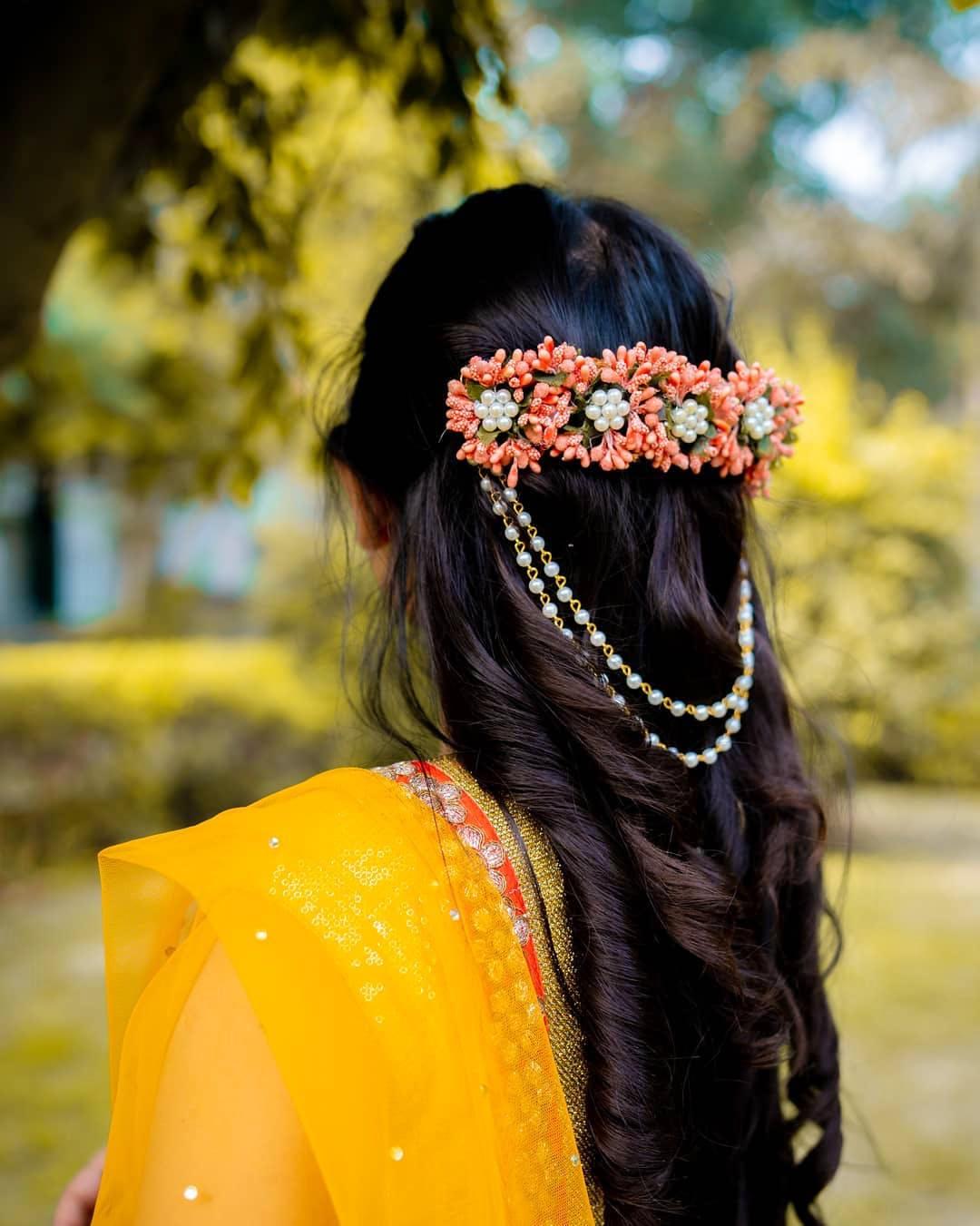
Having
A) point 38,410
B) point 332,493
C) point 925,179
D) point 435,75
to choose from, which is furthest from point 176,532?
point 332,493

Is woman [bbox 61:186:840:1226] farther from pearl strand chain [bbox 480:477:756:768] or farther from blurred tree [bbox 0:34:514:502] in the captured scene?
blurred tree [bbox 0:34:514:502]

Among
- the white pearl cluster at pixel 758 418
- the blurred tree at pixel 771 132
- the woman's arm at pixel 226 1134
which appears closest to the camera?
the woman's arm at pixel 226 1134

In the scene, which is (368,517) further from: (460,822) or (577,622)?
(460,822)

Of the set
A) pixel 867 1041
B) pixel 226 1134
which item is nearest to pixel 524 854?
pixel 226 1134

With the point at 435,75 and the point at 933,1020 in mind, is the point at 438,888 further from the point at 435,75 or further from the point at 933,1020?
the point at 933,1020

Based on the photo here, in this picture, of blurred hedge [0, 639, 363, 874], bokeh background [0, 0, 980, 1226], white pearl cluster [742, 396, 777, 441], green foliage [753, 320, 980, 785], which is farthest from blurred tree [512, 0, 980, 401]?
white pearl cluster [742, 396, 777, 441]

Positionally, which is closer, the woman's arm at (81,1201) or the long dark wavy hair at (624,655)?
the long dark wavy hair at (624,655)

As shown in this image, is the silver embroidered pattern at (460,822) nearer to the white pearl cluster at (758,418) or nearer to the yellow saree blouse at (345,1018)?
the yellow saree blouse at (345,1018)

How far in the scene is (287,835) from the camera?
1.06 m

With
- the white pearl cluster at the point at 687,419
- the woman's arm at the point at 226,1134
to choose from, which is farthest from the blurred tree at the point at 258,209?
the woman's arm at the point at 226,1134

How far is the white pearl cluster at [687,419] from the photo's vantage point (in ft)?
4.15

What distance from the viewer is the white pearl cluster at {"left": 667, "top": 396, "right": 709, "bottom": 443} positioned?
1264mm

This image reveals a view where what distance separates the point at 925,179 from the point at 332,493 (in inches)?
523

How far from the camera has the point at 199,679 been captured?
755 centimetres
